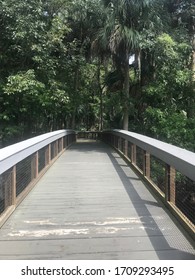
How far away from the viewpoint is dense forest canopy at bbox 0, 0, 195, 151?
1683cm

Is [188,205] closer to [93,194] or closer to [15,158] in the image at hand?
[93,194]

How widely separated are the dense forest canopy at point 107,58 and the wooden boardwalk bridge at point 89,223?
32.3 ft

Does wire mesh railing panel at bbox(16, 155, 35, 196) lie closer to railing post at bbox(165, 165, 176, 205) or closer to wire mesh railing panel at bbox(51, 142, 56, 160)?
railing post at bbox(165, 165, 176, 205)

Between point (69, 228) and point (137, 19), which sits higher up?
point (137, 19)

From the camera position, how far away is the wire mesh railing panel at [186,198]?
224 inches

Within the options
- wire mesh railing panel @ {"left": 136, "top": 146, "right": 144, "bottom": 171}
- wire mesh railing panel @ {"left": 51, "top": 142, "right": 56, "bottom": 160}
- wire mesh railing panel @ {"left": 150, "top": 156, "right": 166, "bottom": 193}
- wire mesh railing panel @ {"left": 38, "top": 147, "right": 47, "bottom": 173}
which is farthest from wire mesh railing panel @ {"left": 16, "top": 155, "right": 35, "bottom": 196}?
wire mesh railing panel @ {"left": 51, "top": 142, "right": 56, "bottom": 160}

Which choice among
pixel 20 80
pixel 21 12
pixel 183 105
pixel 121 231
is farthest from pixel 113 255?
pixel 183 105

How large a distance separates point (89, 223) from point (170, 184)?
1455mm

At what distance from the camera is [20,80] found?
1616cm

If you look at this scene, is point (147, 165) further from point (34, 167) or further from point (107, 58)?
point (107, 58)

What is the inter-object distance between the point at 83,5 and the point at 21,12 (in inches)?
143

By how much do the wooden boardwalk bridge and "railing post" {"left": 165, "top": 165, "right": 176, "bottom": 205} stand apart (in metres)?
0.17

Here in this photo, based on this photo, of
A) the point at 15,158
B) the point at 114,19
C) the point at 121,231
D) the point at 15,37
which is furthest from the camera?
the point at 114,19

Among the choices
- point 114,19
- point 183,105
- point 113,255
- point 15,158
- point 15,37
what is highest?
point 114,19
